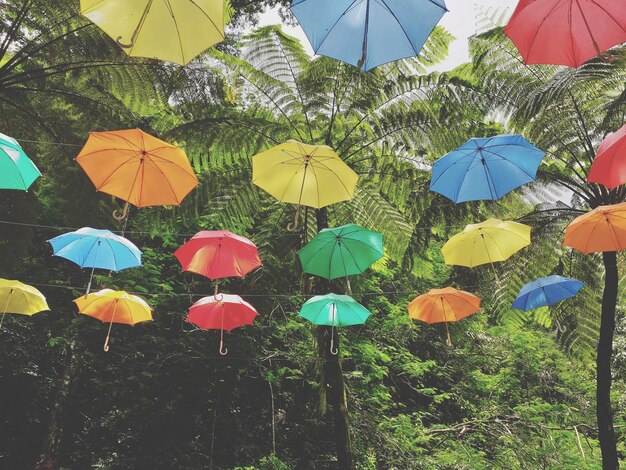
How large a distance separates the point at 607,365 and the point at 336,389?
2.59 m

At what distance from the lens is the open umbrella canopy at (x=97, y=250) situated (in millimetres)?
4762

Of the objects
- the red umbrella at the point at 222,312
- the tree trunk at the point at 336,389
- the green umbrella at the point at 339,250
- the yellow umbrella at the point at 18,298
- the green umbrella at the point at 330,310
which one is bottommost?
the tree trunk at the point at 336,389

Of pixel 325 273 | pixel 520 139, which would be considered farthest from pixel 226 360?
pixel 520 139

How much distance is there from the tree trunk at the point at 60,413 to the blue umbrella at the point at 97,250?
2.62 metres

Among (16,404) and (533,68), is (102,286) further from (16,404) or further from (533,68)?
(533,68)

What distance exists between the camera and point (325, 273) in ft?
15.4

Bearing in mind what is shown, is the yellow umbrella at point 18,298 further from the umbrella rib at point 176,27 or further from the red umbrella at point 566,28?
the red umbrella at point 566,28

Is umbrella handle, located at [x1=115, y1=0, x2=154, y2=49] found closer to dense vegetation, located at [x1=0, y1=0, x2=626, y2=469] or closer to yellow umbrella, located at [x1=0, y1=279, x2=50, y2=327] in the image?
dense vegetation, located at [x1=0, y1=0, x2=626, y2=469]

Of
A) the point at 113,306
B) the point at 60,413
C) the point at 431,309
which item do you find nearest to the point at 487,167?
the point at 431,309

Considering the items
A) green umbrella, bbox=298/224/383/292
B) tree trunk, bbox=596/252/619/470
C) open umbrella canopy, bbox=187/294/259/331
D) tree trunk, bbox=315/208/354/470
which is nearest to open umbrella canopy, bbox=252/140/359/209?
green umbrella, bbox=298/224/383/292

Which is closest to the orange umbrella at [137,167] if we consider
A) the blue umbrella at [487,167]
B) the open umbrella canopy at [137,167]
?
the open umbrella canopy at [137,167]

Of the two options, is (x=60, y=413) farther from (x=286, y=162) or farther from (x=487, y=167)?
(x=487, y=167)

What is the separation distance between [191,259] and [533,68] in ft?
15.7

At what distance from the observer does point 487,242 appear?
479cm
